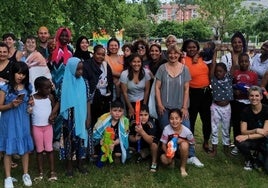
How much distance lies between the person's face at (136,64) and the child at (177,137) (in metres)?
0.83

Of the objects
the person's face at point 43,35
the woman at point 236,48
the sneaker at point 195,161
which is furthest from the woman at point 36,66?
the woman at point 236,48

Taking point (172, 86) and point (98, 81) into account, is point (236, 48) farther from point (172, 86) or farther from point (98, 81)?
point (98, 81)

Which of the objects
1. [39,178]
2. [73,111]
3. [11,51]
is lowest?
[39,178]

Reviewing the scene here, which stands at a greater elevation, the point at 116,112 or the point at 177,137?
the point at 116,112

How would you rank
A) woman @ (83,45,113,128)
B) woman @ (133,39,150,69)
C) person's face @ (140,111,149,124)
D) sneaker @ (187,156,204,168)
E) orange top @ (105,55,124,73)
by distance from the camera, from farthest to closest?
1. woman @ (133,39,150,69)
2. orange top @ (105,55,124,73)
3. sneaker @ (187,156,204,168)
4. person's face @ (140,111,149,124)
5. woman @ (83,45,113,128)

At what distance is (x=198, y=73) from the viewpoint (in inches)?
249

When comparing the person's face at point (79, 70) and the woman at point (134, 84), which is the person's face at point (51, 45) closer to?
the person's face at point (79, 70)

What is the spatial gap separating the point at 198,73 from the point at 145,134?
1349 mm

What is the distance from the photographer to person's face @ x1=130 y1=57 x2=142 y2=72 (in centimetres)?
589

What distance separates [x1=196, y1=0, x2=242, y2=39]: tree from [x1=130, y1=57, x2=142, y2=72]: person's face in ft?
129

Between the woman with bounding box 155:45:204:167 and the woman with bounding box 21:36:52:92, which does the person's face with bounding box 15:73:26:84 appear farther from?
the woman with bounding box 155:45:204:167

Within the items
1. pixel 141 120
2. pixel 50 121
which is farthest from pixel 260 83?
pixel 50 121

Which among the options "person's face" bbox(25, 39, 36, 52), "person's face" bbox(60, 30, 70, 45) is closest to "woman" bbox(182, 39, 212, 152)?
"person's face" bbox(60, 30, 70, 45)

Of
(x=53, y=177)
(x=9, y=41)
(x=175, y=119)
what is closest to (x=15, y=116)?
(x=53, y=177)
